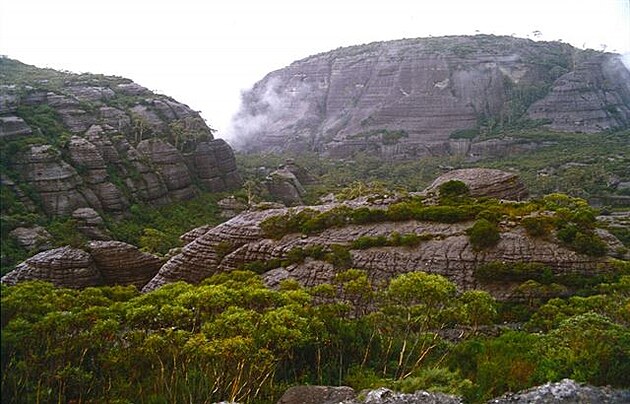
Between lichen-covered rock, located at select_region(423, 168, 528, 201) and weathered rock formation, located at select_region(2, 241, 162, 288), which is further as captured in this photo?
lichen-covered rock, located at select_region(423, 168, 528, 201)

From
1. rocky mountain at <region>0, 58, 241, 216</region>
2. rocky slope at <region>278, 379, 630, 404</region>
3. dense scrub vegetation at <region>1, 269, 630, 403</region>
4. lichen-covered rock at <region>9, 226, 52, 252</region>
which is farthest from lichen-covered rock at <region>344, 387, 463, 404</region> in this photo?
rocky mountain at <region>0, 58, 241, 216</region>

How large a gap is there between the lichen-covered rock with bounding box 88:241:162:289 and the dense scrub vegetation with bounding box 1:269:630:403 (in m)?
16.5

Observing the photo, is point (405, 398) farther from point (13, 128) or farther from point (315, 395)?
point (13, 128)

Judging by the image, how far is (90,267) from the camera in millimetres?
30266

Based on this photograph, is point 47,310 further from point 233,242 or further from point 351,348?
point 233,242

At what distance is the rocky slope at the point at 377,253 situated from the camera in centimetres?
2702

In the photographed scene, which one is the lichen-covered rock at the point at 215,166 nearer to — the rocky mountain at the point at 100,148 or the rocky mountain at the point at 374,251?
the rocky mountain at the point at 100,148

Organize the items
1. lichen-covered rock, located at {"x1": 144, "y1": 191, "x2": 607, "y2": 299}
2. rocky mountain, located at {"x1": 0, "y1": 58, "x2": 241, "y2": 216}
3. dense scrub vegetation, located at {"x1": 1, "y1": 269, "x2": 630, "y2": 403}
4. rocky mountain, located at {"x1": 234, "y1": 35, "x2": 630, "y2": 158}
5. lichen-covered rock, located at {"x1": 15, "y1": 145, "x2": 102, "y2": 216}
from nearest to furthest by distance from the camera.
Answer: dense scrub vegetation, located at {"x1": 1, "y1": 269, "x2": 630, "y2": 403}, lichen-covered rock, located at {"x1": 144, "y1": 191, "x2": 607, "y2": 299}, lichen-covered rock, located at {"x1": 15, "y1": 145, "x2": 102, "y2": 216}, rocky mountain, located at {"x1": 0, "y1": 58, "x2": 241, "y2": 216}, rocky mountain, located at {"x1": 234, "y1": 35, "x2": 630, "y2": 158}

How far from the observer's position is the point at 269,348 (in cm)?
1413

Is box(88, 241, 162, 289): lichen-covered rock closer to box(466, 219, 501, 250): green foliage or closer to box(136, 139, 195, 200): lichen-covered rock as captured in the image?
box(466, 219, 501, 250): green foliage

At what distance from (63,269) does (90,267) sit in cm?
150

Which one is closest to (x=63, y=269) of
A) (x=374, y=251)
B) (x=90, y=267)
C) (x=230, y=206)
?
(x=90, y=267)

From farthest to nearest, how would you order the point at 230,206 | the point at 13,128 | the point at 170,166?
the point at 170,166 < the point at 230,206 < the point at 13,128

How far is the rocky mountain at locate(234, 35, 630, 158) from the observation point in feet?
430
